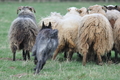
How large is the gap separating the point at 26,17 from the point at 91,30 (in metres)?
2.59

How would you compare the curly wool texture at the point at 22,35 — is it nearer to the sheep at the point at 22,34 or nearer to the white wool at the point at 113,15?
the sheep at the point at 22,34

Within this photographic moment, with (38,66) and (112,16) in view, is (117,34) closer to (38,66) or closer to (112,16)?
(112,16)

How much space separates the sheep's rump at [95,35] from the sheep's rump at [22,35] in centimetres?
166

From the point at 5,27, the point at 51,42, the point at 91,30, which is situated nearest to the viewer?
the point at 51,42

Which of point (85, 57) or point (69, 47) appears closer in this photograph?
point (85, 57)

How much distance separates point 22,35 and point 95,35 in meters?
2.40

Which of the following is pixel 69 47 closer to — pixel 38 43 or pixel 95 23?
pixel 95 23

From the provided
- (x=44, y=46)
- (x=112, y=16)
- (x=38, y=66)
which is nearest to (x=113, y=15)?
(x=112, y=16)

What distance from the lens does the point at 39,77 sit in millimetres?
7020

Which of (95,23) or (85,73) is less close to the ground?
(95,23)

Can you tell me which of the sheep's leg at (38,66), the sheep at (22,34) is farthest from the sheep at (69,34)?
the sheep's leg at (38,66)

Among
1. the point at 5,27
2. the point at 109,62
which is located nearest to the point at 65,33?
the point at 109,62

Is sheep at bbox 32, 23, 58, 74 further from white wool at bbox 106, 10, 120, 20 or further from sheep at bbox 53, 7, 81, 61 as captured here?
white wool at bbox 106, 10, 120, 20

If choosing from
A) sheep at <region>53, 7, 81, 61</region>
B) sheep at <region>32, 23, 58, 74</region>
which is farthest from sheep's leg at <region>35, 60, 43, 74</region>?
sheep at <region>53, 7, 81, 61</region>
